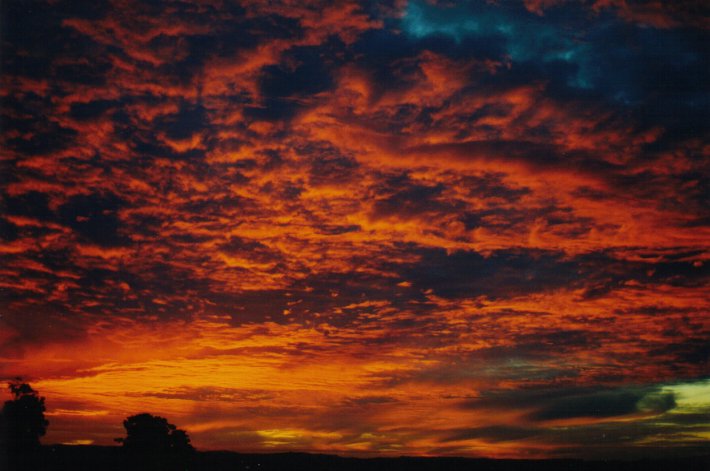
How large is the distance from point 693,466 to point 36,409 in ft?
378

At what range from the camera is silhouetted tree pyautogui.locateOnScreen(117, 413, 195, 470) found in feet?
201

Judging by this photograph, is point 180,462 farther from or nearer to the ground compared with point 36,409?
nearer to the ground

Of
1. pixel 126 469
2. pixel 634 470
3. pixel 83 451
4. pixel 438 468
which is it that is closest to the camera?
pixel 126 469

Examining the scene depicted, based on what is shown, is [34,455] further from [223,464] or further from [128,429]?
[223,464]

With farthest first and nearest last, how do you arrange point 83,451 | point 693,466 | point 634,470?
1. point 634,470
2. point 693,466
3. point 83,451

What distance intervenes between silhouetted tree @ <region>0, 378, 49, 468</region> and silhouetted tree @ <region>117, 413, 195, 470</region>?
355 inches

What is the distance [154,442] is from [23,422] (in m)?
13.2

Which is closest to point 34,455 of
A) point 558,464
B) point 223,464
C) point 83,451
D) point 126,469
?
point 126,469

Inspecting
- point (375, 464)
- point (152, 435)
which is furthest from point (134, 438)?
point (375, 464)

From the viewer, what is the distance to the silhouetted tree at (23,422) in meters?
60.7

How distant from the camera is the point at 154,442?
6144cm

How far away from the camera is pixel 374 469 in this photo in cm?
14238

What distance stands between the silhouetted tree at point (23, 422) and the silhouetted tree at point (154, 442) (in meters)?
9.02

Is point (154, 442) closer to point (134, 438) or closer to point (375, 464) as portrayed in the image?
point (134, 438)
